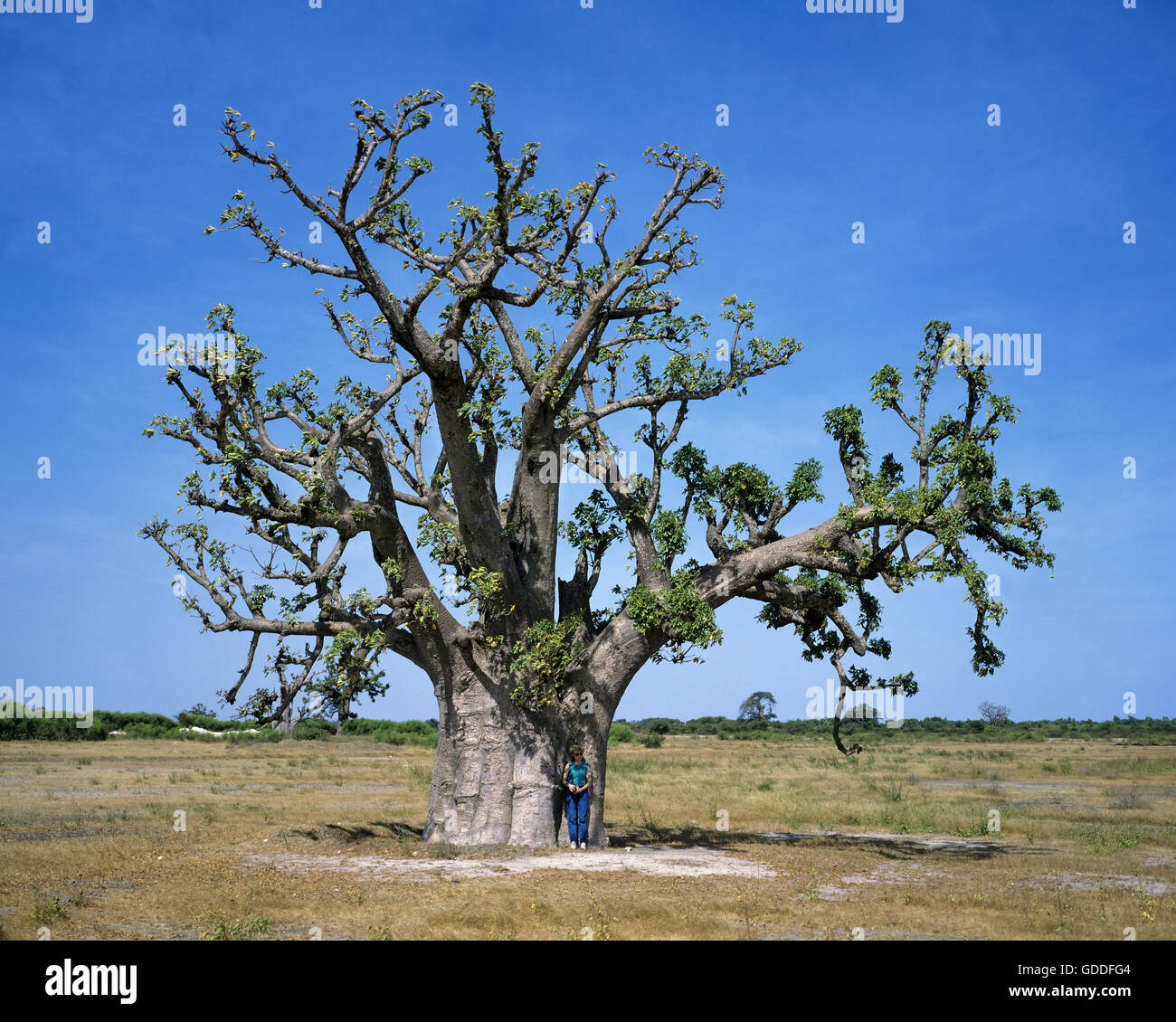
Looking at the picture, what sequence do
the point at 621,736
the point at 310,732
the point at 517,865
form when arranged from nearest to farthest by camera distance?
the point at 517,865 < the point at 310,732 < the point at 621,736

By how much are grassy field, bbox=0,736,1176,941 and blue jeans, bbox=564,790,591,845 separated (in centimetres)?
54

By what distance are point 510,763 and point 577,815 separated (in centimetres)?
151

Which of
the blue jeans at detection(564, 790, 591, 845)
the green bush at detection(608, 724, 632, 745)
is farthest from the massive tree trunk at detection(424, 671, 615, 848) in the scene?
the green bush at detection(608, 724, 632, 745)

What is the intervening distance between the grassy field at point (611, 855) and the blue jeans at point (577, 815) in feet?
1.78

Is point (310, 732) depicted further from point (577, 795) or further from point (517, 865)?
point (517, 865)

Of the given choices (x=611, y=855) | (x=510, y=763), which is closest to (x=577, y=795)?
(x=611, y=855)

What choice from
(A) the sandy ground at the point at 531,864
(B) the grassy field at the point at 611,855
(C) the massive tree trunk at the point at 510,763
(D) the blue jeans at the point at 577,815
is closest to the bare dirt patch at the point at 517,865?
(A) the sandy ground at the point at 531,864

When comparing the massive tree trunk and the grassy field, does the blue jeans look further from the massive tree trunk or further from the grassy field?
the grassy field

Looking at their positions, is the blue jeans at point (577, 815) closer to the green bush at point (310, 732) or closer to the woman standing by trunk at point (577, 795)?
the woman standing by trunk at point (577, 795)

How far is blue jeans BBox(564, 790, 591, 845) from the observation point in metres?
17.6

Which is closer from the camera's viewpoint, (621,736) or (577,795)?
(577,795)

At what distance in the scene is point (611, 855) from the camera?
663 inches

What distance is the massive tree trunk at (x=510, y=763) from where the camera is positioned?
1767cm
